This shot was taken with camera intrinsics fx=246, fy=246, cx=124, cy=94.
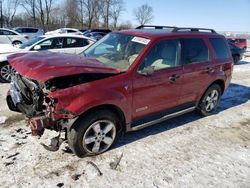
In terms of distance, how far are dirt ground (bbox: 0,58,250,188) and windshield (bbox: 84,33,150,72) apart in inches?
53.1

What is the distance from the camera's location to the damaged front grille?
3.42 metres

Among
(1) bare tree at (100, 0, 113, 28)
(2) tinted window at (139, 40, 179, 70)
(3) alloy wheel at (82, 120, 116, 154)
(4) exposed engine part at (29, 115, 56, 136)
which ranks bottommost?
(3) alloy wheel at (82, 120, 116, 154)

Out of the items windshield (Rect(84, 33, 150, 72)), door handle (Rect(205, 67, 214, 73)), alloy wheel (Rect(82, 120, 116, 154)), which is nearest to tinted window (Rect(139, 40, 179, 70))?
windshield (Rect(84, 33, 150, 72))

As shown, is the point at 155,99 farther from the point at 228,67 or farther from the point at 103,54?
the point at 228,67

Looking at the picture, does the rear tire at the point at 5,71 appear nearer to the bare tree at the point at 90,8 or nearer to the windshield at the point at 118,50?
the windshield at the point at 118,50

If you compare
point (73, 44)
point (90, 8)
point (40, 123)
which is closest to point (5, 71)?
point (73, 44)

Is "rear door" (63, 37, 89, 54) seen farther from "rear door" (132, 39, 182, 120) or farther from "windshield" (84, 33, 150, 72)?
"rear door" (132, 39, 182, 120)

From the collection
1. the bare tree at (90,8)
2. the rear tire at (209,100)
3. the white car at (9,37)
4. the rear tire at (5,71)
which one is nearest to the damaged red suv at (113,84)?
the rear tire at (209,100)

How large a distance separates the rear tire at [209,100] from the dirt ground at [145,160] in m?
0.46

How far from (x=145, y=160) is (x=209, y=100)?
8.34ft

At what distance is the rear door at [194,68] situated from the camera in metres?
4.55

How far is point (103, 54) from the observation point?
4.46 metres

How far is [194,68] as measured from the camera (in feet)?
15.4

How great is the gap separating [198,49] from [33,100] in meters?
3.21
